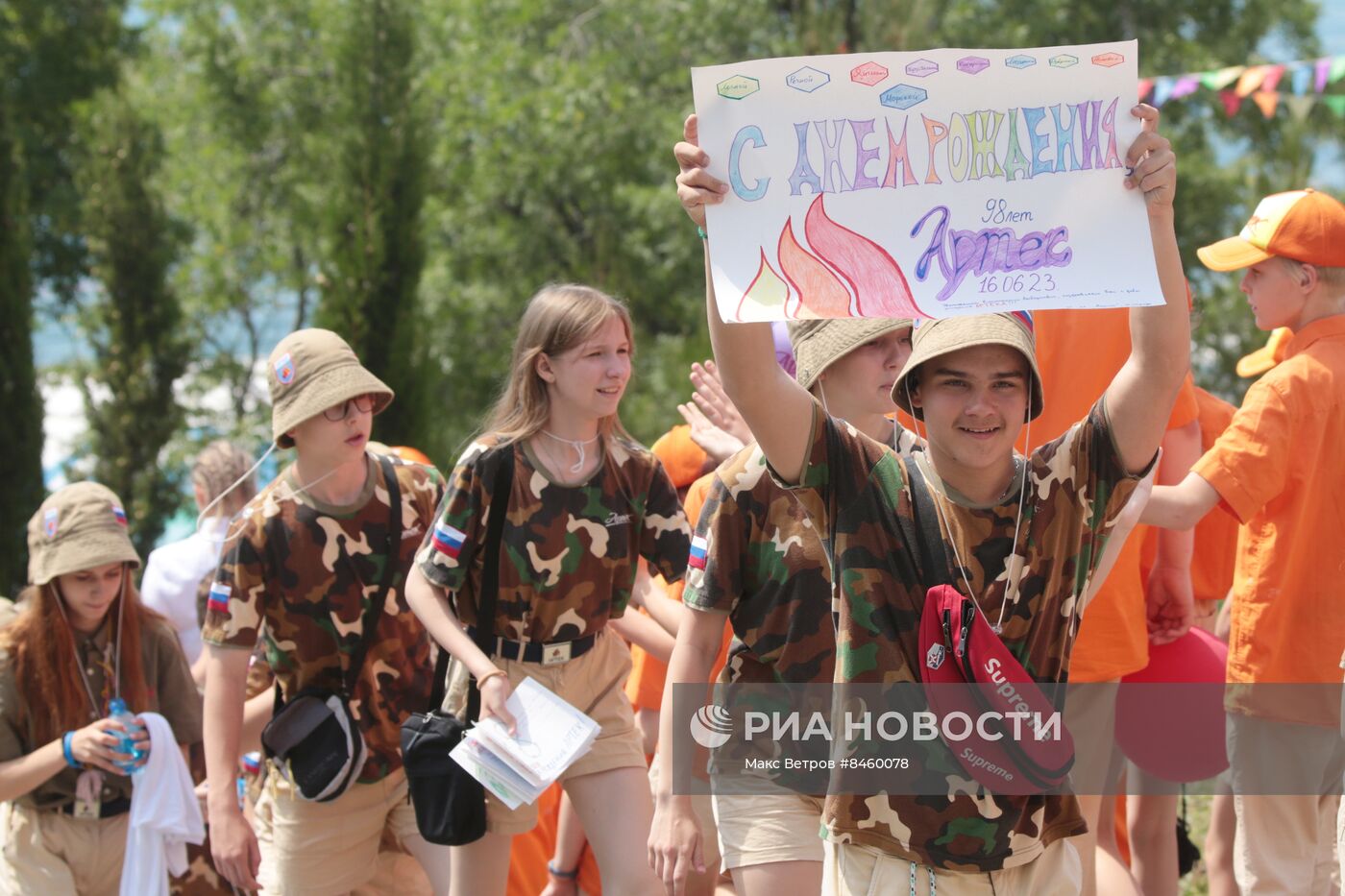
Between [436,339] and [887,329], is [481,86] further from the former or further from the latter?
[887,329]

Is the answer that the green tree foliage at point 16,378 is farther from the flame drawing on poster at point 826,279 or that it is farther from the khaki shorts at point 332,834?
the flame drawing on poster at point 826,279

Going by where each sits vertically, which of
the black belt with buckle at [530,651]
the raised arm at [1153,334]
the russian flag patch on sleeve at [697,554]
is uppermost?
the raised arm at [1153,334]

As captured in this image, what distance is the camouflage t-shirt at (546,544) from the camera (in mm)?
4469

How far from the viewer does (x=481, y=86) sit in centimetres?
2064

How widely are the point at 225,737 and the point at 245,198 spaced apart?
1864 centimetres

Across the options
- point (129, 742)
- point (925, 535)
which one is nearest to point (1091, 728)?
point (925, 535)

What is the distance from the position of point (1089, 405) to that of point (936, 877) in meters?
2.00

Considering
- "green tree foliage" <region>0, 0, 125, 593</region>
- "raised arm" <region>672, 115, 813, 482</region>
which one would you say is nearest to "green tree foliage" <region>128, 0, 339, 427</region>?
"green tree foliage" <region>0, 0, 125, 593</region>

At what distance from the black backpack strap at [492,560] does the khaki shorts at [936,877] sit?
1697 millimetres

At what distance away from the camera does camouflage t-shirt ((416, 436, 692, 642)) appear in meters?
4.47

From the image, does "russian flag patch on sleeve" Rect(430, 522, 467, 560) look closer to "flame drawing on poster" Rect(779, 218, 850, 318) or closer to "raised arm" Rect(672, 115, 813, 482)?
"raised arm" Rect(672, 115, 813, 482)

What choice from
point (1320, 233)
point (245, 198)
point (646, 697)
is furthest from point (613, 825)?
point (245, 198)

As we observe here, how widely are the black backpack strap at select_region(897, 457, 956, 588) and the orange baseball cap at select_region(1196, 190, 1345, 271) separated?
204 cm

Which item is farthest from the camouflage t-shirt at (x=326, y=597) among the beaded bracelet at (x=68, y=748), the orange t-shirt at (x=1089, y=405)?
the orange t-shirt at (x=1089, y=405)
